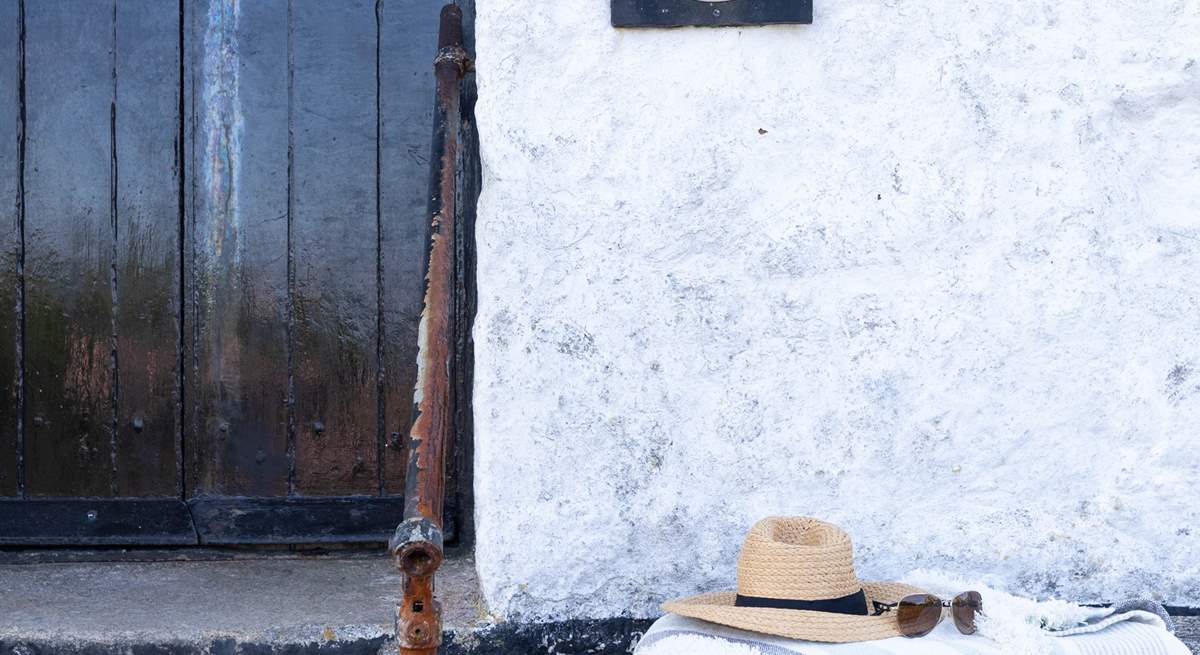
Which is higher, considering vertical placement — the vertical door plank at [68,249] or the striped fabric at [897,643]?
the vertical door plank at [68,249]

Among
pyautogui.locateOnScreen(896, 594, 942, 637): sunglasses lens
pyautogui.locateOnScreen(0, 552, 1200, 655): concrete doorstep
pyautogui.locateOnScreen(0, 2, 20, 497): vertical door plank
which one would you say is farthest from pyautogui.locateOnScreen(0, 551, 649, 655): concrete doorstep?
pyautogui.locateOnScreen(896, 594, 942, 637): sunglasses lens

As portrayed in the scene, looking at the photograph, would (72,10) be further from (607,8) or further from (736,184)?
(736,184)

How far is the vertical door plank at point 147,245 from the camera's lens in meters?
2.45

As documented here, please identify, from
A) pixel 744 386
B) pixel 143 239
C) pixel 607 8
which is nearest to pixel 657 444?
pixel 744 386

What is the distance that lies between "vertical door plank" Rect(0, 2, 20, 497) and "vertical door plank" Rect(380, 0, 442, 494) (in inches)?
32.8

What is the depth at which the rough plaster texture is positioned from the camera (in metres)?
1.87

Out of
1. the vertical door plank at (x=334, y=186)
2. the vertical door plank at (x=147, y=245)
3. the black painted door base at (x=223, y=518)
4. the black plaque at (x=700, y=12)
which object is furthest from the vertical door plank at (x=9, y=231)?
the black plaque at (x=700, y=12)

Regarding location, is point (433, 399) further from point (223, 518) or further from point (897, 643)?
point (223, 518)

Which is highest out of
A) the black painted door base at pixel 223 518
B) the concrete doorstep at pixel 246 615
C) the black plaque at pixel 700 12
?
the black plaque at pixel 700 12

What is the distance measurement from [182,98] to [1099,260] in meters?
1.93

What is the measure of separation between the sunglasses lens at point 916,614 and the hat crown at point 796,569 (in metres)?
0.07

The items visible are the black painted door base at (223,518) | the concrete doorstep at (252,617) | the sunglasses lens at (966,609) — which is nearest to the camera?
the sunglasses lens at (966,609)

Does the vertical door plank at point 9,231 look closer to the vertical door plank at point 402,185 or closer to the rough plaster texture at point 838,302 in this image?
the vertical door plank at point 402,185

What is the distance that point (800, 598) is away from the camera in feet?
4.95
